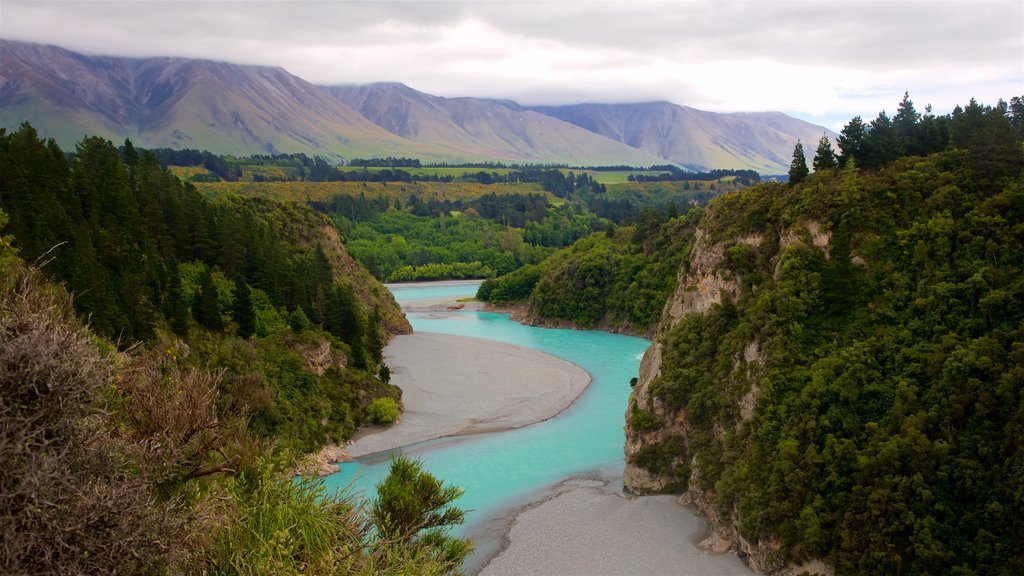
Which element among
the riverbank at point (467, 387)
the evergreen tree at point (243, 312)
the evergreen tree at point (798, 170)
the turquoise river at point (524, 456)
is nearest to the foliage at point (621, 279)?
the riverbank at point (467, 387)

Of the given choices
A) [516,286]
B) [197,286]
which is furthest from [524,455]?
[516,286]

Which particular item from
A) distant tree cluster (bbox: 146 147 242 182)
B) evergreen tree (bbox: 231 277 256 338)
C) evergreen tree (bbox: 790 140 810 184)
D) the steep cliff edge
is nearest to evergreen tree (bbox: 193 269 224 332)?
evergreen tree (bbox: 231 277 256 338)

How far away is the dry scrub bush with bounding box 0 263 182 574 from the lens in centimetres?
753

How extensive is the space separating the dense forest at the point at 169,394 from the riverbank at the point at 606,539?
704 centimetres

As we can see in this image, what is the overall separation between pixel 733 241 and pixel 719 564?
51.3 feet

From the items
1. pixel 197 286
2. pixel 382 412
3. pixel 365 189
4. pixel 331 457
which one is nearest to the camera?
pixel 331 457

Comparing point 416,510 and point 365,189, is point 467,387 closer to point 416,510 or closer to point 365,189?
point 416,510

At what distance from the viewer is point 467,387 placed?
5391cm

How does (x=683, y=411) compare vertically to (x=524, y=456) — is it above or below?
above

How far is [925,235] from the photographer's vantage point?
94.4 ft

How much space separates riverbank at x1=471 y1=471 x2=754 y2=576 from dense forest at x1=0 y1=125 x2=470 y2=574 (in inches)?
277

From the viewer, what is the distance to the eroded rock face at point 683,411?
2667cm

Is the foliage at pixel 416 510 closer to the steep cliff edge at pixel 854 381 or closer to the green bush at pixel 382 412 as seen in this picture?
the steep cliff edge at pixel 854 381

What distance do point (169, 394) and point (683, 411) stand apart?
80.9 feet
